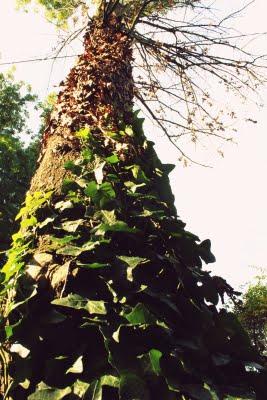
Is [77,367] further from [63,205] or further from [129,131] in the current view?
[129,131]

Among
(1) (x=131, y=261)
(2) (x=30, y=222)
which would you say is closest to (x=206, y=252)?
(1) (x=131, y=261)

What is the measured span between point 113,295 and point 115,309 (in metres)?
0.07

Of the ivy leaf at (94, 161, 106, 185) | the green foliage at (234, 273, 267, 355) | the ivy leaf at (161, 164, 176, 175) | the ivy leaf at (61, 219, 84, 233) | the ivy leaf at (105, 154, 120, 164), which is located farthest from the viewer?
the green foliage at (234, 273, 267, 355)

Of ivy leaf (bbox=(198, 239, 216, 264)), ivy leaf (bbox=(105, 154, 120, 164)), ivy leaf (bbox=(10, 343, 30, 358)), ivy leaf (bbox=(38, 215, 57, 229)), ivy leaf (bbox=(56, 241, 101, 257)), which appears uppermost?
ivy leaf (bbox=(105, 154, 120, 164))

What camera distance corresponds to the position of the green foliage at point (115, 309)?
1.50m

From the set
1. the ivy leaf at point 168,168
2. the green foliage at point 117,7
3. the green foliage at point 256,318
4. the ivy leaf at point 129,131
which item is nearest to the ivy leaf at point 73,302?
the ivy leaf at point 168,168

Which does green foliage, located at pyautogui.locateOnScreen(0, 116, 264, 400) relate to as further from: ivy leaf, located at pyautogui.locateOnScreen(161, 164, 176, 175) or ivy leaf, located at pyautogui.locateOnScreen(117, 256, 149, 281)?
ivy leaf, located at pyautogui.locateOnScreen(161, 164, 176, 175)

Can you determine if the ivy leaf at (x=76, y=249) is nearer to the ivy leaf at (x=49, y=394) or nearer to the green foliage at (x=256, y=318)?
the ivy leaf at (x=49, y=394)

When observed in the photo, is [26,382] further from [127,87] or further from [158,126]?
[158,126]

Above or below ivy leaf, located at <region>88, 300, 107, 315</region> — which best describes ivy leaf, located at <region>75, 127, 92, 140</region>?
above

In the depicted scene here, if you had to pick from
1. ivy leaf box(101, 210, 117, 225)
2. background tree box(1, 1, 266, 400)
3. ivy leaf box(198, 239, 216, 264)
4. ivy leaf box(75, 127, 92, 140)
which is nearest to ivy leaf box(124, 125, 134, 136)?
background tree box(1, 1, 266, 400)

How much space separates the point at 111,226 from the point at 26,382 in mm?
810

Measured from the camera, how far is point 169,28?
20.1ft

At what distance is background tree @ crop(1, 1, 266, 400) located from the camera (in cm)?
152
